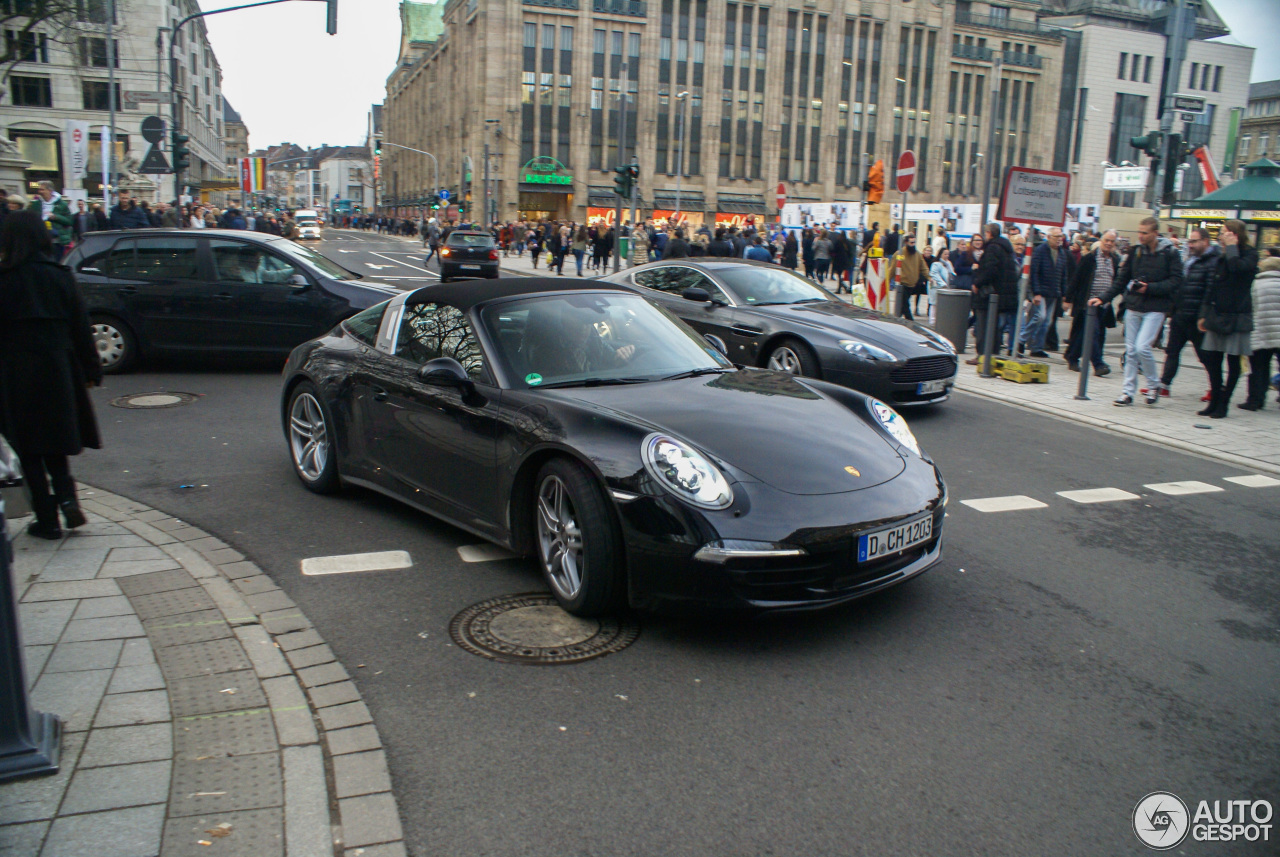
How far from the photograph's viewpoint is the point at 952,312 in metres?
14.5

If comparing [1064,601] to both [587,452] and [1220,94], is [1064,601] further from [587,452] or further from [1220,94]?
[1220,94]

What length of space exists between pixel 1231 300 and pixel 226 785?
10.4 m

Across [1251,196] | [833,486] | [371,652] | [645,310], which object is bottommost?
[371,652]

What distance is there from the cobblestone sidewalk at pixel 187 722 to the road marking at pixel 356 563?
11.0 inches

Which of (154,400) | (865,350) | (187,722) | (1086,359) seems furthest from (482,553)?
(1086,359)

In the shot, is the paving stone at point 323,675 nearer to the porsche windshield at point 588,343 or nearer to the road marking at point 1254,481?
the porsche windshield at point 588,343

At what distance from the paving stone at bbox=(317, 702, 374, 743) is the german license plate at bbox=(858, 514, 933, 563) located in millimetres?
2026

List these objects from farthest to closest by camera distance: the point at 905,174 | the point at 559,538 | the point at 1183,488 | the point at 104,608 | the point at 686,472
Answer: the point at 905,174
the point at 1183,488
the point at 559,538
the point at 104,608
the point at 686,472

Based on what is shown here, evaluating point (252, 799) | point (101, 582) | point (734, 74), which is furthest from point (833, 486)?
point (734, 74)

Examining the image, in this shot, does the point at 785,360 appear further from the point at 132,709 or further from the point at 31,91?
the point at 31,91

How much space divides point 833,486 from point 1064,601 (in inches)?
57.4

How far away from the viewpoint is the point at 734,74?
3051 inches

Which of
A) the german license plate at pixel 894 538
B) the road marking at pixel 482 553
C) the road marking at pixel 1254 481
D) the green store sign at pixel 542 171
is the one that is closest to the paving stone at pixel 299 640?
the road marking at pixel 482 553

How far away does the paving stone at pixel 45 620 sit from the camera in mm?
3982
